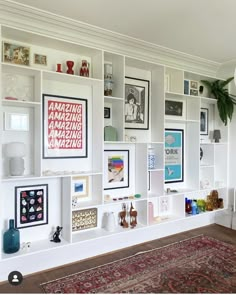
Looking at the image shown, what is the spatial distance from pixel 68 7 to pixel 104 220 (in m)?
2.25

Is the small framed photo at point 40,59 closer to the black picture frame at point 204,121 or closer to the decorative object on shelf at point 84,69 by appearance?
the decorative object on shelf at point 84,69

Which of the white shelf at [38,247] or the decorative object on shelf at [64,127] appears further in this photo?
the decorative object on shelf at [64,127]

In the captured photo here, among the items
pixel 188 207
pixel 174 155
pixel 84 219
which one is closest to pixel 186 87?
pixel 174 155

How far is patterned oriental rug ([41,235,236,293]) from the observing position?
221cm

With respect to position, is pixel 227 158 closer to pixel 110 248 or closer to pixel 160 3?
pixel 110 248

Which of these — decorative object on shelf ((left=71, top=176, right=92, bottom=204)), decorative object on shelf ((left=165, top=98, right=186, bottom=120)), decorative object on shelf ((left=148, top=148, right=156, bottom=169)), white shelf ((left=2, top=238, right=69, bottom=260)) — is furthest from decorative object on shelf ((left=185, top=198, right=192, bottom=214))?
white shelf ((left=2, top=238, right=69, bottom=260))

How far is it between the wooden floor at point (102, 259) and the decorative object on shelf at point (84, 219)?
35cm

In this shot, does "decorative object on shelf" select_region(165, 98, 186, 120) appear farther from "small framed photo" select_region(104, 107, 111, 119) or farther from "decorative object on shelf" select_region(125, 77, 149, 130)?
"small framed photo" select_region(104, 107, 111, 119)

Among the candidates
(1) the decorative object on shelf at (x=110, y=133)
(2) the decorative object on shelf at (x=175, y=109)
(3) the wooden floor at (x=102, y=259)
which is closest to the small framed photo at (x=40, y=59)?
(1) the decorative object on shelf at (x=110, y=133)

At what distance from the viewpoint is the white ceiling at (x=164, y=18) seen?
7.43 ft

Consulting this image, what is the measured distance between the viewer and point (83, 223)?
9.49 ft

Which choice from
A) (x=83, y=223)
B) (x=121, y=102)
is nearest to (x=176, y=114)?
(x=121, y=102)

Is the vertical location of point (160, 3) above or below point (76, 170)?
above

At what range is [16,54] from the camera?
2.49 metres
